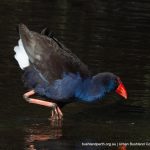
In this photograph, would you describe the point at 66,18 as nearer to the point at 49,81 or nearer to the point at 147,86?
the point at 147,86

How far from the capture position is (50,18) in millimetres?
21797

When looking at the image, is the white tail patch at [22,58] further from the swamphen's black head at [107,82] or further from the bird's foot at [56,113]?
the swamphen's black head at [107,82]

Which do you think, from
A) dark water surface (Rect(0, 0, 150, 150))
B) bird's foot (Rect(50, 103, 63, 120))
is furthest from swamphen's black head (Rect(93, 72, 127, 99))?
bird's foot (Rect(50, 103, 63, 120))

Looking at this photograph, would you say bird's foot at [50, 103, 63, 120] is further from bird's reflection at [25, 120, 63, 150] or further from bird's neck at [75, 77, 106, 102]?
bird's neck at [75, 77, 106, 102]

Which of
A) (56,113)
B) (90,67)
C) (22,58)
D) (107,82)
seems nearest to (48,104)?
(56,113)

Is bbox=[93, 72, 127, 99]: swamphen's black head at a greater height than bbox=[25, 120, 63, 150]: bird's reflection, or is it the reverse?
bbox=[93, 72, 127, 99]: swamphen's black head

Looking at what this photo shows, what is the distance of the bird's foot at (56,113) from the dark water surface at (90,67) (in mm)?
130

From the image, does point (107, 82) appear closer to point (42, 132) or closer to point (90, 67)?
point (42, 132)

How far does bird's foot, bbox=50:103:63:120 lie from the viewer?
13.1m

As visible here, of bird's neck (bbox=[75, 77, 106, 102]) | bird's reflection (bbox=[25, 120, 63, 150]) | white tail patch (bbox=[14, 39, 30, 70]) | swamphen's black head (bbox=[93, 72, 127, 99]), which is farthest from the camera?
white tail patch (bbox=[14, 39, 30, 70])

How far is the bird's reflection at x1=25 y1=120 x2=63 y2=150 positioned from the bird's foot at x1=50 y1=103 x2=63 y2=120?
89mm

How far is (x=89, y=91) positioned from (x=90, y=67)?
3693mm

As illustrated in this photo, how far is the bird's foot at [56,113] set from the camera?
1305 cm

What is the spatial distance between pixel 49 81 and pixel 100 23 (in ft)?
29.4
